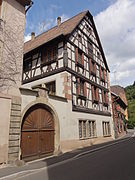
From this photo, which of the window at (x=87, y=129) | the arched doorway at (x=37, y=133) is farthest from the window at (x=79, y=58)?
the arched doorway at (x=37, y=133)

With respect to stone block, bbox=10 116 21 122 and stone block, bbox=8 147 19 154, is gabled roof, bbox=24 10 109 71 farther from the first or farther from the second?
stone block, bbox=8 147 19 154

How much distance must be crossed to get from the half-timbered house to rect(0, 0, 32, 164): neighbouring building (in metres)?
0.63

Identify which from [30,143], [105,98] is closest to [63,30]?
[105,98]

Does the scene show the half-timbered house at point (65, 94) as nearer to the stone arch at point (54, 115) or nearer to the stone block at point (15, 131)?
the stone arch at point (54, 115)

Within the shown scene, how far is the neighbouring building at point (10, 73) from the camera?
6754mm

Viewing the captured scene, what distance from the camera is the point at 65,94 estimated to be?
10891 millimetres

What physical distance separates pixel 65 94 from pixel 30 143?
418 cm

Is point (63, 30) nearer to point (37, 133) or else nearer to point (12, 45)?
point (12, 45)

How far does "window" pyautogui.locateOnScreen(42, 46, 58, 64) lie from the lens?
12.5 m

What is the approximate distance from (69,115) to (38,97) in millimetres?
3070

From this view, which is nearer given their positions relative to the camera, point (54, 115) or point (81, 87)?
point (54, 115)

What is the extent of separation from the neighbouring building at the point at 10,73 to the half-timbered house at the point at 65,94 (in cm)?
63

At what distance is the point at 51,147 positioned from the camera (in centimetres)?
932

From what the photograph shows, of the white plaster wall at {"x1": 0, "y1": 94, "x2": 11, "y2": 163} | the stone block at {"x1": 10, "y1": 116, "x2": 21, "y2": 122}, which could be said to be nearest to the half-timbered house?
the stone block at {"x1": 10, "y1": 116, "x2": 21, "y2": 122}
